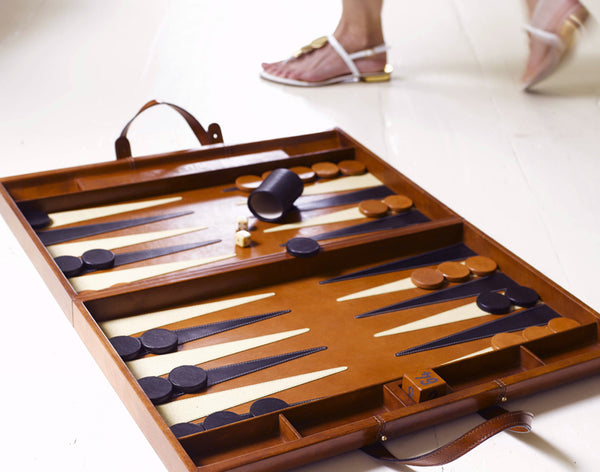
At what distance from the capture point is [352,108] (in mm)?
3729

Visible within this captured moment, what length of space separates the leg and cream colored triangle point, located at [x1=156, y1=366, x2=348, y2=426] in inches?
92.4

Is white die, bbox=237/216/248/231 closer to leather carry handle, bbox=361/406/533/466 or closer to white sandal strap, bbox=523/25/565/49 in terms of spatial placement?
leather carry handle, bbox=361/406/533/466

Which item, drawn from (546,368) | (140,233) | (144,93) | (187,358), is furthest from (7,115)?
(546,368)

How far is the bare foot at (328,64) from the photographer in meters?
3.95

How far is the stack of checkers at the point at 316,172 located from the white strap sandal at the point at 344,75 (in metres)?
1.16

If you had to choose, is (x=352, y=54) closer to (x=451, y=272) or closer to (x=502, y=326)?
(x=451, y=272)

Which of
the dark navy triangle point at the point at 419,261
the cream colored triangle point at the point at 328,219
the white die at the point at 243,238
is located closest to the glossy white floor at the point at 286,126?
the dark navy triangle point at the point at 419,261

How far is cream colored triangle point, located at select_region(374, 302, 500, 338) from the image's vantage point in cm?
208

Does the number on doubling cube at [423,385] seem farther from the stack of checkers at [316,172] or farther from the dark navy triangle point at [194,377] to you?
the stack of checkers at [316,172]

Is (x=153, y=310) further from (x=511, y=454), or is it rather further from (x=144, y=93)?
(x=144, y=93)

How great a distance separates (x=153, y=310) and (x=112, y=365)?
319 mm

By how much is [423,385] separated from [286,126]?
2009mm

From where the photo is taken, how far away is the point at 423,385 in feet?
5.61

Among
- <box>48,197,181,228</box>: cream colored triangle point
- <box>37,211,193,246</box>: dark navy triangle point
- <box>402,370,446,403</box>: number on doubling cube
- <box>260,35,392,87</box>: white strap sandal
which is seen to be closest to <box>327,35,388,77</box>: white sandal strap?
<box>260,35,392,87</box>: white strap sandal
